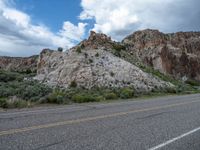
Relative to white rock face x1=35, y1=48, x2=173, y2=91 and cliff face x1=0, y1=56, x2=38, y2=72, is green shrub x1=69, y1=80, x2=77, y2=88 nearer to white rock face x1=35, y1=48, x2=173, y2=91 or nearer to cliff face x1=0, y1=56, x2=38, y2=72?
white rock face x1=35, y1=48, x2=173, y2=91

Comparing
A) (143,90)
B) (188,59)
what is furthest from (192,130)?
(188,59)

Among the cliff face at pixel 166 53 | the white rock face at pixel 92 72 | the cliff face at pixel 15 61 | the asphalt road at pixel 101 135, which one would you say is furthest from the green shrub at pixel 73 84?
the cliff face at pixel 15 61

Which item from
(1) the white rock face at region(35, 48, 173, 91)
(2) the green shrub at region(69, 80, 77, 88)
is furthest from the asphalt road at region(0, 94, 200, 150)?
(1) the white rock face at region(35, 48, 173, 91)

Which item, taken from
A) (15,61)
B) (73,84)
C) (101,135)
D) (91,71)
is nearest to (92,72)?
(91,71)

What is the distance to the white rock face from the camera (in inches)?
1452

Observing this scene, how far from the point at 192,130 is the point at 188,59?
286ft

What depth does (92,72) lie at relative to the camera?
37.8m

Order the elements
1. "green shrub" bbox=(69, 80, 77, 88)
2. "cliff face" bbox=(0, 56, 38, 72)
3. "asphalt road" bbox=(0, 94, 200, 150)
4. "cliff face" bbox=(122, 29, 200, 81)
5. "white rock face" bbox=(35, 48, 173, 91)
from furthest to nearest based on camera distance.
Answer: "cliff face" bbox=(0, 56, 38, 72) → "cliff face" bbox=(122, 29, 200, 81) → "white rock face" bbox=(35, 48, 173, 91) → "green shrub" bbox=(69, 80, 77, 88) → "asphalt road" bbox=(0, 94, 200, 150)

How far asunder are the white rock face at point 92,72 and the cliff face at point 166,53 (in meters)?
30.0

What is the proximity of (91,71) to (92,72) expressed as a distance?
191mm

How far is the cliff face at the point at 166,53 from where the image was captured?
81750mm

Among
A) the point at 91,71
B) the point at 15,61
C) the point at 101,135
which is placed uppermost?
the point at 15,61

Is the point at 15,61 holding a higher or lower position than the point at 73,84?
higher

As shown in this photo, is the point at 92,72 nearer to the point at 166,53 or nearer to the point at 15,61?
the point at 166,53
